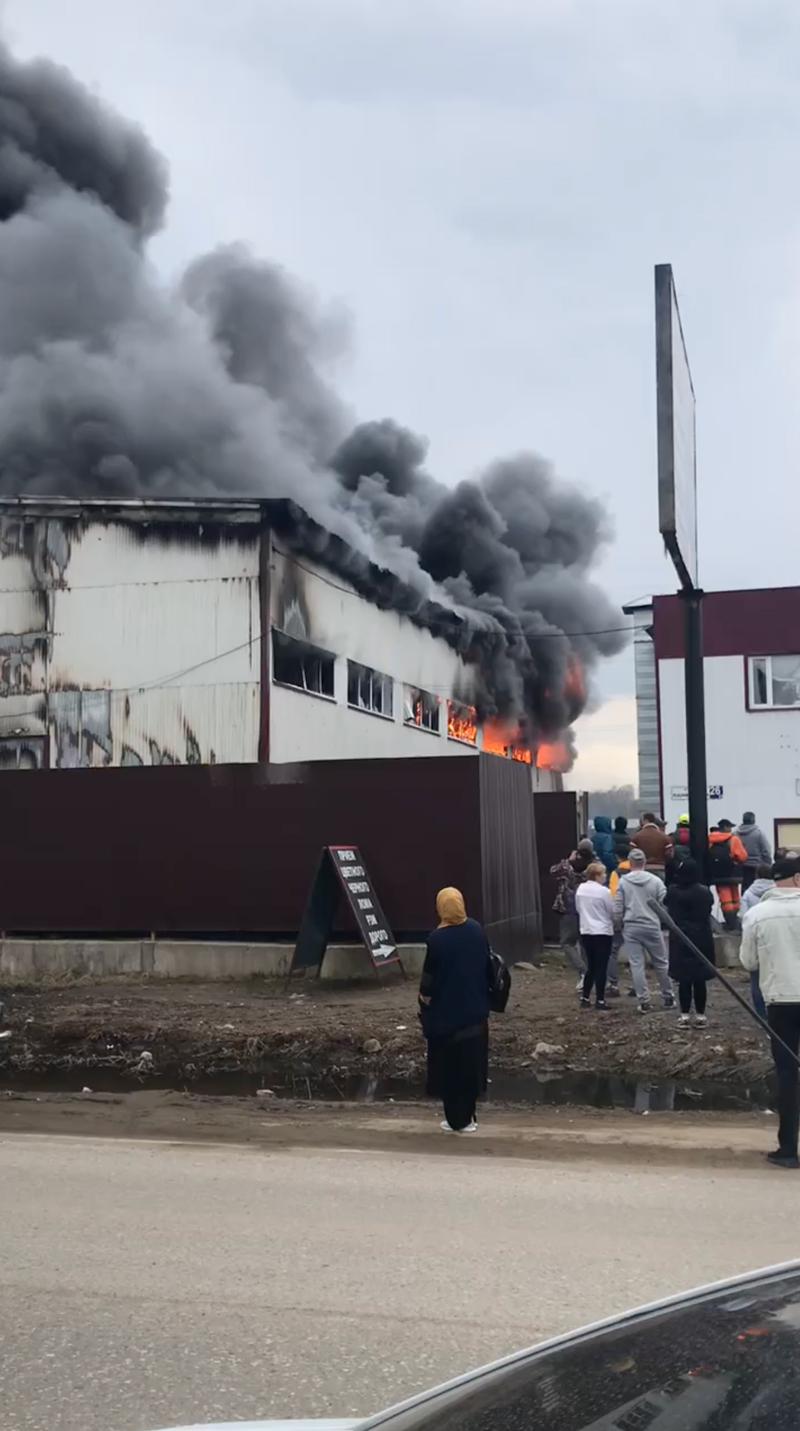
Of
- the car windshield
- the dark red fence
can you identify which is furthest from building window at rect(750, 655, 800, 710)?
the car windshield

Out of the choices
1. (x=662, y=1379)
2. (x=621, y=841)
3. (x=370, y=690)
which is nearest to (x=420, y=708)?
(x=370, y=690)

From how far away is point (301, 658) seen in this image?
2028 centimetres

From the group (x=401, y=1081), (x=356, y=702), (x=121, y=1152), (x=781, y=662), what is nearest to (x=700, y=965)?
(x=401, y=1081)

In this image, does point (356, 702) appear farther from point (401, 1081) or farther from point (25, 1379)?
point (25, 1379)

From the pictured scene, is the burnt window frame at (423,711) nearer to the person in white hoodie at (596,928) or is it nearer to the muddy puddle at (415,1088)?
the person in white hoodie at (596,928)

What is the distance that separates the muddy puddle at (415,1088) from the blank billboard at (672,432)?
5123 millimetres

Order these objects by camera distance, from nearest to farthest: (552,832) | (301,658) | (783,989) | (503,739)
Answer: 1. (783,989)
2. (552,832)
3. (301,658)
4. (503,739)

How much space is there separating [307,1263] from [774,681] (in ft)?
65.4

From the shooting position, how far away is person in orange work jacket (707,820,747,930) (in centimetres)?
1512

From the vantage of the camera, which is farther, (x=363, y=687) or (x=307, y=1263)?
(x=363, y=687)

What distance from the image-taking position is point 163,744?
19.1 meters

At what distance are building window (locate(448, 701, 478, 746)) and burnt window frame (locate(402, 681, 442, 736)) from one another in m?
0.82

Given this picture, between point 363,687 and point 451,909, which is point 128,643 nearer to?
point 363,687

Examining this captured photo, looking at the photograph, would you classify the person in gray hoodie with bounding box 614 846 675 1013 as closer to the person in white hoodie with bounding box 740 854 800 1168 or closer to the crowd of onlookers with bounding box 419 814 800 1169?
the crowd of onlookers with bounding box 419 814 800 1169
